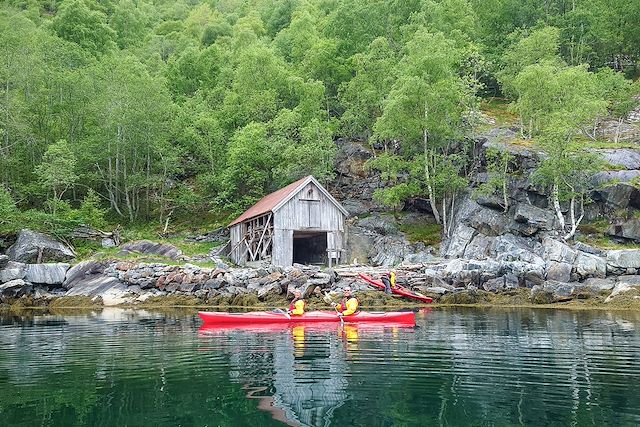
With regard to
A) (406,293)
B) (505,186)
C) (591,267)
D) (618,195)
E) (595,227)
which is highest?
(505,186)

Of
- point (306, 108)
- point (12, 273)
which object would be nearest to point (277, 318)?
point (12, 273)

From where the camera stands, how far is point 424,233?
41.1 metres

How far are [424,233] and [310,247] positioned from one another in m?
9.81

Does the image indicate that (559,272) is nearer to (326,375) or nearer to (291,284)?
(291,284)

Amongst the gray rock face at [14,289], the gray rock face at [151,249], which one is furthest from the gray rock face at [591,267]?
the gray rock face at [14,289]

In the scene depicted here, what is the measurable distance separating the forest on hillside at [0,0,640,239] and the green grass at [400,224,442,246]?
5.75 feet

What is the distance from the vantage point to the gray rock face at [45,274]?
33.2 m

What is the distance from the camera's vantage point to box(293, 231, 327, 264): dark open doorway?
41403 mm

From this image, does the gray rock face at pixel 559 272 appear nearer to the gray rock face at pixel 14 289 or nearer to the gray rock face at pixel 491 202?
the gray rock face at pixel 491 202

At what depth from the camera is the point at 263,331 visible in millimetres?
20875

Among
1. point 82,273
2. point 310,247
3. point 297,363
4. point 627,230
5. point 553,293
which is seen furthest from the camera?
point 310,247

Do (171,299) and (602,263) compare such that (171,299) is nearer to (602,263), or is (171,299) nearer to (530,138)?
(602,263)

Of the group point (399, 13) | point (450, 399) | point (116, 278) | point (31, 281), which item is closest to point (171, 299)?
point (116, 278)

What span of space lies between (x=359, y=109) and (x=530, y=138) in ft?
48.4
